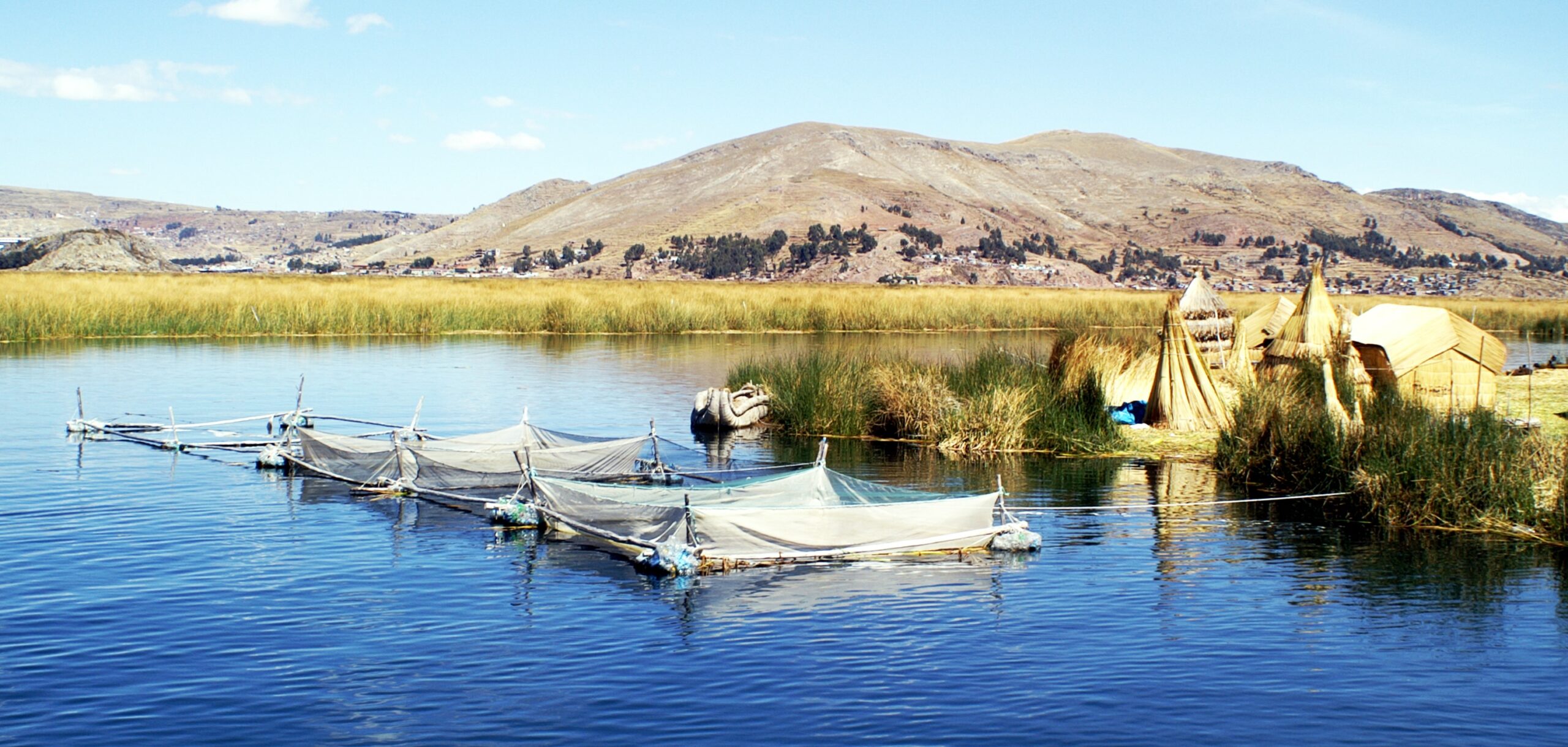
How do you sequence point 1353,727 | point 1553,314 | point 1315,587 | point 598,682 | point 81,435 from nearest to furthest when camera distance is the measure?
1. point 1353,727
2. point 598,682
3. point 1315,587
4. point 81,435
5. point 1553,314

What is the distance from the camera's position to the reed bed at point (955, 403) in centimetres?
2217

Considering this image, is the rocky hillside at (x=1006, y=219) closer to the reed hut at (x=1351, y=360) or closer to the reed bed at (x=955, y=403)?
the reed bed at (x=955, y=403)

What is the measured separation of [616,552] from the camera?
14.5 meters

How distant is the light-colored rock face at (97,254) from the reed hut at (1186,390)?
7985 centimetres

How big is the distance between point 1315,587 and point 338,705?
29.2ft

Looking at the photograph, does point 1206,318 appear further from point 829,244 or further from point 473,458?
point 829,244

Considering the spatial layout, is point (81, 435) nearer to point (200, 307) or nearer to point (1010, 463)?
point (1010, 463)

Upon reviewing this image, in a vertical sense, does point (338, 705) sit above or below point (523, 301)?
below

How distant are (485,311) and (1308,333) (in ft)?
119

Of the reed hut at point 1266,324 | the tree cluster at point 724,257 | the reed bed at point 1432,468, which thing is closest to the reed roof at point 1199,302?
the reed hut at point 1266,324

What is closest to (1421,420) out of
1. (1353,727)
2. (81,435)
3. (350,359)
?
(1353,727)

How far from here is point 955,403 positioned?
2325 cm

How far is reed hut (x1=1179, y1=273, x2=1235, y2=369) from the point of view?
25.6m

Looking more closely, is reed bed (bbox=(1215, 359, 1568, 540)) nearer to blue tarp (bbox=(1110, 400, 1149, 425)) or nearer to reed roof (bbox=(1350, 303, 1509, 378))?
blue tarp (bbox=(1110, 400, 1149, 425))
